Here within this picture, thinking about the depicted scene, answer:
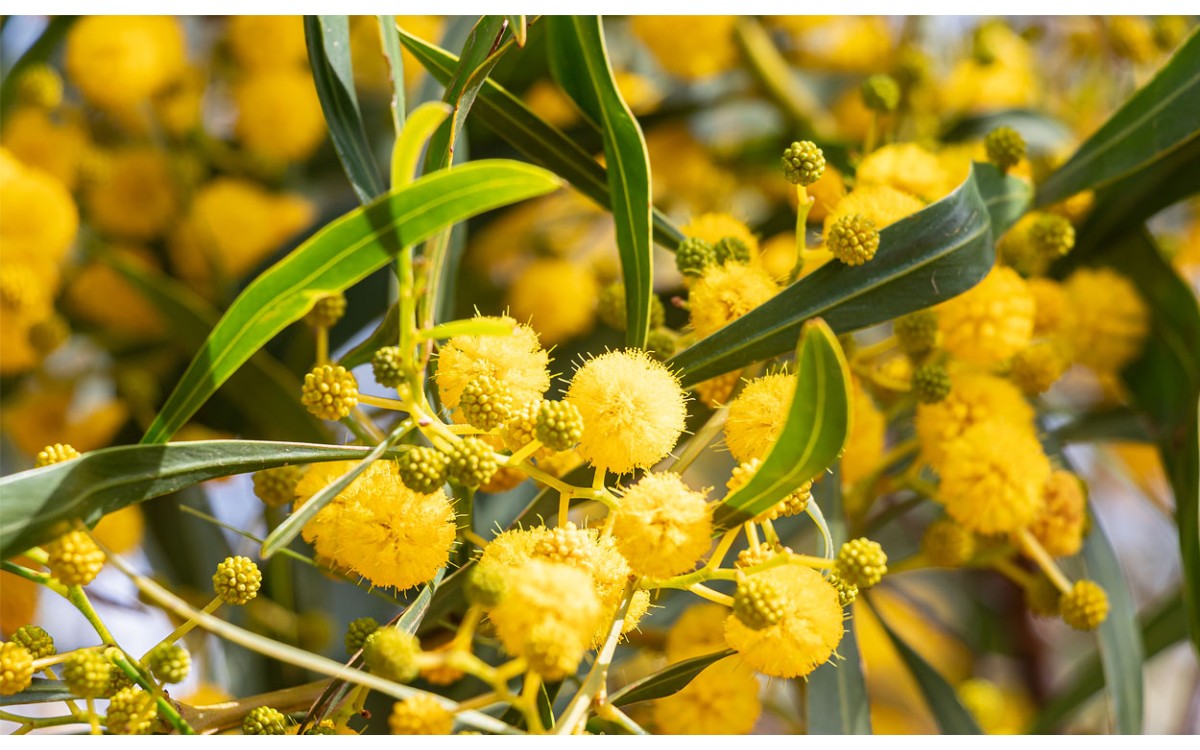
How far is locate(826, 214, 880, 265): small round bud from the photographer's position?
107 centimetres

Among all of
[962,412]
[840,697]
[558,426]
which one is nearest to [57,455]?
[558,426]

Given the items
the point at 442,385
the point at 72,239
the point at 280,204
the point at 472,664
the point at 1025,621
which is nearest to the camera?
the point at 472,664

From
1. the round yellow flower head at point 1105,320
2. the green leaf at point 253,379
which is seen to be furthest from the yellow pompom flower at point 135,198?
the round yellow flower head at point 1105,320

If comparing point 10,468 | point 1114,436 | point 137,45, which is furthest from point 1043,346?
point 10,468

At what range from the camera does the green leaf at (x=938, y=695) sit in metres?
1.48

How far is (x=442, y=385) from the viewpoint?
3.37 feet

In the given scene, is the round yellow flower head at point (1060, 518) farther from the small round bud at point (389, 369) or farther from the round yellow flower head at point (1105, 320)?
the small round bud at point (389, 369)

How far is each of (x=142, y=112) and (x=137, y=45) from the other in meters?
0.16

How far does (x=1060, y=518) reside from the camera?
1.41m

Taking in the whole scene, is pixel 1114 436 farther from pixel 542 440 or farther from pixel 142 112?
pixel 142 112

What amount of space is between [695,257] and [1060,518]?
667 millimetres

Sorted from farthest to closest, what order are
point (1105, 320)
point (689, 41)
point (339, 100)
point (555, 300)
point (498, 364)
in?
point (689, 41)
point (555, 300)
point (1105, 320)
point (339, 100)
point (498, 364)

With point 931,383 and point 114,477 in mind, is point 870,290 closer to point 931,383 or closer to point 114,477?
point 931,383

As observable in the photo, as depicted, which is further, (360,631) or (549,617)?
(360,631)
